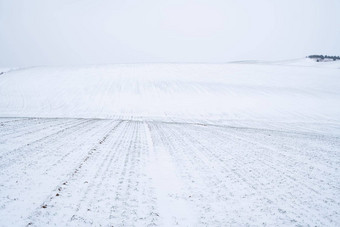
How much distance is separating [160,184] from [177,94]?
28241mm

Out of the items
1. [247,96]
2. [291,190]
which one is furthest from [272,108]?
[291,190]

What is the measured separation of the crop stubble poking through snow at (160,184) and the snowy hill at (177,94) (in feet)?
46.3

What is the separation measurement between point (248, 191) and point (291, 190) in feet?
3.39

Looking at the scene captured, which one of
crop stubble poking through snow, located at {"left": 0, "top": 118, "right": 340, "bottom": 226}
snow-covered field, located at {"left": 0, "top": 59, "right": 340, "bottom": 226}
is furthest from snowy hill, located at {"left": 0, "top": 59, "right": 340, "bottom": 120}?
crop stubble poking through snow, located at {"left": 0, "top": 118, "right": 340, "bottom": 226}

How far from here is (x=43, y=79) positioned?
43625 millimetres

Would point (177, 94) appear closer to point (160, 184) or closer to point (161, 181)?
point (161, 181)

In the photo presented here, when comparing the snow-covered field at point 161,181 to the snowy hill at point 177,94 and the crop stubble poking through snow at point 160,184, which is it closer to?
the crop stubble poking through snow at point 160,184

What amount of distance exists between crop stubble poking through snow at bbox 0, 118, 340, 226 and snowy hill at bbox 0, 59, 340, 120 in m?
14.1

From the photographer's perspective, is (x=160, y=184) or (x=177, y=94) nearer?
(x=160, y=184)

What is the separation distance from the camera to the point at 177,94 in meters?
34.2

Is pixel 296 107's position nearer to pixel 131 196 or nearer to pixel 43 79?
pixel 131 196

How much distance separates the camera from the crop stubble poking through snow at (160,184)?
4.75 meters

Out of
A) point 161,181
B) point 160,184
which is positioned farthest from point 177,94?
point 160,184

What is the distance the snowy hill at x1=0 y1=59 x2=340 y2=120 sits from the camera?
2565 cm
